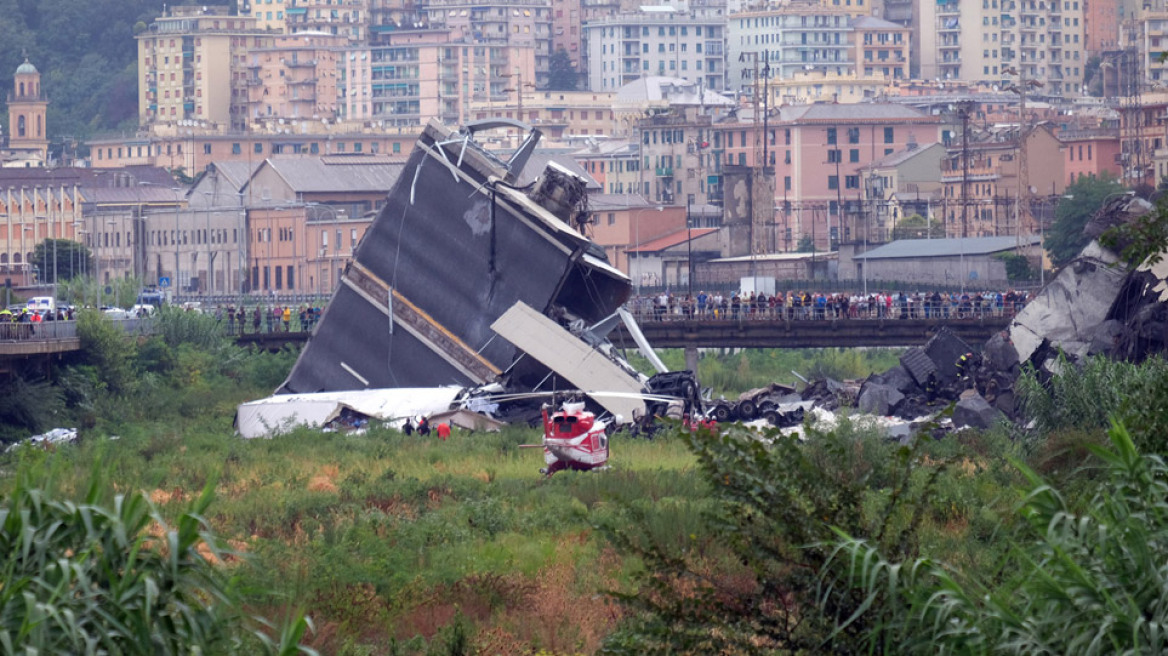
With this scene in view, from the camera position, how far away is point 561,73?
179m

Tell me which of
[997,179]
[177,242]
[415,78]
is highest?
[415,78]

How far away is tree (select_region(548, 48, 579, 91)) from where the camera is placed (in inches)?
6954

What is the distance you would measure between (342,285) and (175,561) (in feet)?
109

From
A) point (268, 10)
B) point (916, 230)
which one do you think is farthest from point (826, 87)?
point (268, 10)

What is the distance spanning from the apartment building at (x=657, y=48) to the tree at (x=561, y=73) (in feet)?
9.50

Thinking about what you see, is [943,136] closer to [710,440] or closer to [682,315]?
[682,315]

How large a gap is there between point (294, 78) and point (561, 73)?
27936mm

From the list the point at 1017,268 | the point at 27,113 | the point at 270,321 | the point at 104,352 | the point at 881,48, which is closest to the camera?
the point at 104,352

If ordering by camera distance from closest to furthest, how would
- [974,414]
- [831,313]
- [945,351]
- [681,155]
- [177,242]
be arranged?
[974,414] → [945,351] → [831,313] → [177,242] → [681,155]

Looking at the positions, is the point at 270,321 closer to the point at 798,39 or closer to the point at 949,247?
the point at 949,247

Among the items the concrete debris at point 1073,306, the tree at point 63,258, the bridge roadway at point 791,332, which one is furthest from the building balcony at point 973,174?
the concrete debris at point 1073,306

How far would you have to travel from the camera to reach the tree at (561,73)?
579 ft

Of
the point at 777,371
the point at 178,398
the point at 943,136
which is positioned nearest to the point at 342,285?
the point at 178,398

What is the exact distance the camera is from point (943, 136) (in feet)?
400
